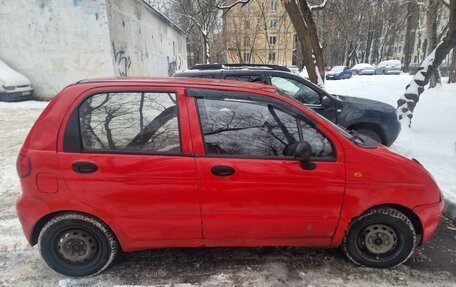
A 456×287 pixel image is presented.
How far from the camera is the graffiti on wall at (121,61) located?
1579cm

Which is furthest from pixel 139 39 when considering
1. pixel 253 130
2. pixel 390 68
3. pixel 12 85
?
pixel 390 68

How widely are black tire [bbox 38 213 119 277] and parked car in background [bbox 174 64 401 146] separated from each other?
13.2 ft

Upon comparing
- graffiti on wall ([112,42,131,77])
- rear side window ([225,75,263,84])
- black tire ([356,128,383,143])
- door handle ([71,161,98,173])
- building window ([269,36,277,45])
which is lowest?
black tire ([356,128,383,143])

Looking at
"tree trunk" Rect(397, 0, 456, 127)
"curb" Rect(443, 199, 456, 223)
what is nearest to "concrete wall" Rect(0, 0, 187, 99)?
"tree trunk" Rect(397, 0, 456, 127)

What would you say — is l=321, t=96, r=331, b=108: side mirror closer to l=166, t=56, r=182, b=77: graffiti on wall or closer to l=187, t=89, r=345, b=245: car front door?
l=187, t=89, r=345, b=245: car front door

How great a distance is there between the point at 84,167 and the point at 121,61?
15162 mm

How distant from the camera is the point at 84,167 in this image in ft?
8.87

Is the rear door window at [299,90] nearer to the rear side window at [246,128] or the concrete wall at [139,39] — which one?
the rear side window at [246,128]

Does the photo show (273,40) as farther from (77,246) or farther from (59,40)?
(77,246)

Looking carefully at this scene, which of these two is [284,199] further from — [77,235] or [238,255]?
[77,235]

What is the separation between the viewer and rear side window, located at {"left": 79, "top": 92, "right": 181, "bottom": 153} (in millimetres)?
2773

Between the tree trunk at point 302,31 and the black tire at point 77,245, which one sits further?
the tree trunk at point 302,31

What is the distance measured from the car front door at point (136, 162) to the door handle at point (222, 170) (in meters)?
0.18

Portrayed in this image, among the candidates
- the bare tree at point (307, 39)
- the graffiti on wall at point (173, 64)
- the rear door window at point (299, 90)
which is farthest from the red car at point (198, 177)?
the graffiti on wall at point (173, 64)
